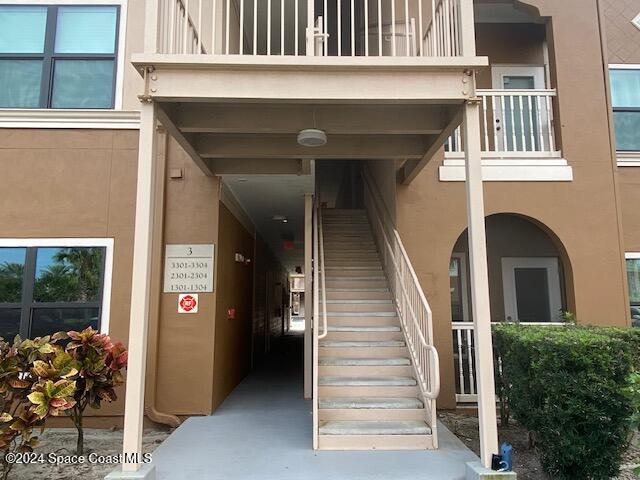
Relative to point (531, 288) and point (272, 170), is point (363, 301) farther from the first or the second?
point (531, 288)

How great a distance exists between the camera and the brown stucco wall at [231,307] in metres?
5.79

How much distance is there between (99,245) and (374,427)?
376cm

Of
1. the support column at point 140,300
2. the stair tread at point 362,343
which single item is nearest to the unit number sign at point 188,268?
the stair tread at point 362,343

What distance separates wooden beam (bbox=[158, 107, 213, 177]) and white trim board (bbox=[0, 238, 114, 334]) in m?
1.47

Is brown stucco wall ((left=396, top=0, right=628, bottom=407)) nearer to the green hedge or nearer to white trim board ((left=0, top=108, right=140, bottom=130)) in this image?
the green hedge

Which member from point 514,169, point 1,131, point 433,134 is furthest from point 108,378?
point 514,169

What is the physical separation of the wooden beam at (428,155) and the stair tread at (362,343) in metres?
2.08

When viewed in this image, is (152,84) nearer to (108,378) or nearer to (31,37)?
(108,378)

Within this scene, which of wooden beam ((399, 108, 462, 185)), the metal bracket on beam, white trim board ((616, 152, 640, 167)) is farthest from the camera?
white trim board ((616, 152, 640, 167))

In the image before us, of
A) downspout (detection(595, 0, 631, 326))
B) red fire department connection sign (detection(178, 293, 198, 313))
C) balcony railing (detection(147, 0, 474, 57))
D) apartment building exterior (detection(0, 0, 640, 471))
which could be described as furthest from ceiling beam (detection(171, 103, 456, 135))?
downspout (detection(595, 0, 631, 326))

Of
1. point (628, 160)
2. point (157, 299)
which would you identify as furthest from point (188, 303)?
point (628, 160)

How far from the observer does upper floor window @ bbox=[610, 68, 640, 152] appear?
22.7 ft

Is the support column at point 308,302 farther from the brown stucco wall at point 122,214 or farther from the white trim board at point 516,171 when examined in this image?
the white trim board at point 516,171

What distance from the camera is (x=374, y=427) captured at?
172 inches
